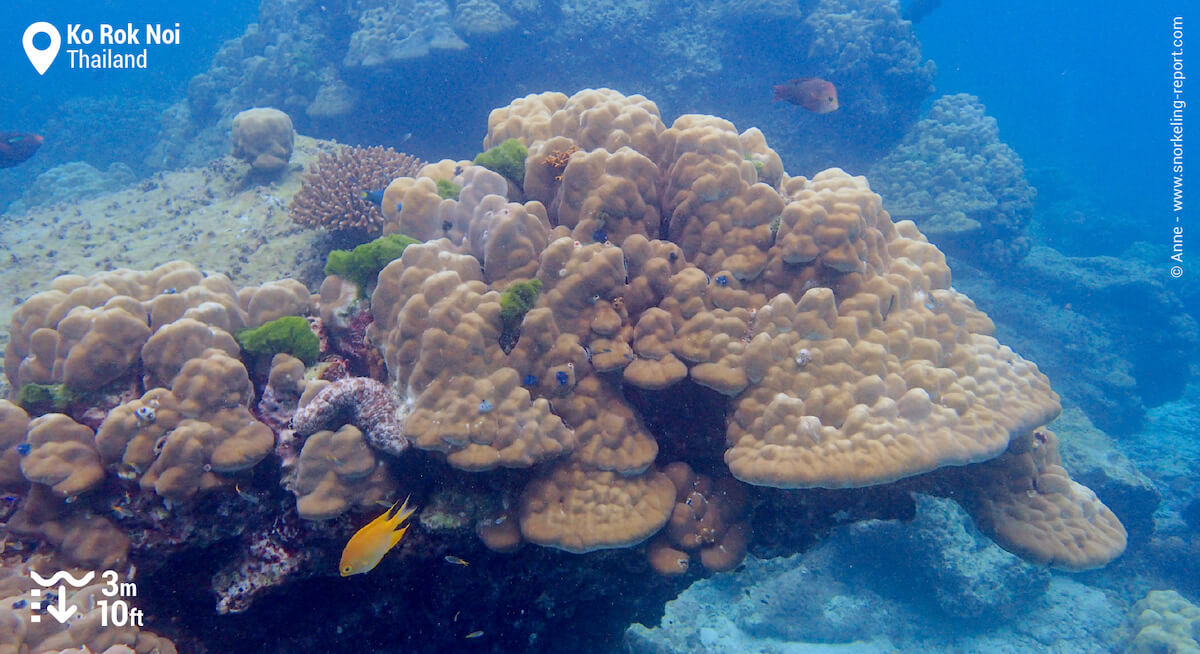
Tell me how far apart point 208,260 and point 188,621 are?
5250mm

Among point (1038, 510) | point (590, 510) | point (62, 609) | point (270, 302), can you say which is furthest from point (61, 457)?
point (1038, 510)

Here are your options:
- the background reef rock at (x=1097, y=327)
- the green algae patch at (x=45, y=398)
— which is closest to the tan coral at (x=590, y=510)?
the green algae patch at (x=45, y=398)

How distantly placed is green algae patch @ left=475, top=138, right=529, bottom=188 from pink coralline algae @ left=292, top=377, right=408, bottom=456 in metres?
2.21

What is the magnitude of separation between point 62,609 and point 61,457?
0.85 metres

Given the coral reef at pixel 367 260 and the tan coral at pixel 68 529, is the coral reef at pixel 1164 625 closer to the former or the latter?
the coral reef at pixel 367 260

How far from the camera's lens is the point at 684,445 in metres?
4.35

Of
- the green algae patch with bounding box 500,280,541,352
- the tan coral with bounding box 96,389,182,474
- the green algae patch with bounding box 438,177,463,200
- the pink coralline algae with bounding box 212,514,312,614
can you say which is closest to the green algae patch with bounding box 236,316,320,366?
the tan coral with bounding box 96,389,182,474

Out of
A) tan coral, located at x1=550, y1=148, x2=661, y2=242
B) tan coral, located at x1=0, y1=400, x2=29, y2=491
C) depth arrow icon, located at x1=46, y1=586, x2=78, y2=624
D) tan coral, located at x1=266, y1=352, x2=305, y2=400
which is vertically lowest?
depth arrow icon, located at x1=46, y1=586, x2=78, y2=624

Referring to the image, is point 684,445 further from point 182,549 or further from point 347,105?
point 347,105

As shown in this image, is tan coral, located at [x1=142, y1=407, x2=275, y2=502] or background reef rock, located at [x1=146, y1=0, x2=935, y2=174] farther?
background reef rock, located at [x1=146, y1=0, x2=935, y2=174]

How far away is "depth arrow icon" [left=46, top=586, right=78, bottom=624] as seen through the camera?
2879mm

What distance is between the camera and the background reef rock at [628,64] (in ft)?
44.8

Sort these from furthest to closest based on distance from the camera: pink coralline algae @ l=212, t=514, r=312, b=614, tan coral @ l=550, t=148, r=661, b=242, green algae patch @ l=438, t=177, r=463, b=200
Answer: green algae patch @ l=438, t=177, r=463, b=200
tan coral @ l=550, t=148, r=661, b=242
pink coralline algae @ l=212, t=514, r=312, b=614

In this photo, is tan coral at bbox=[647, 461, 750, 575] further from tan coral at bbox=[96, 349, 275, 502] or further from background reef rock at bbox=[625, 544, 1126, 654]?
background reef rock at bbox=[625, 544, 1126, 654]
